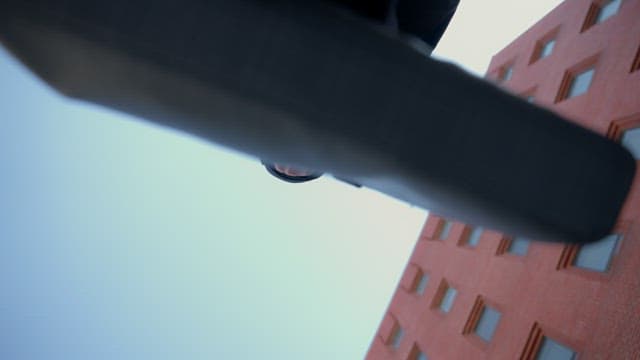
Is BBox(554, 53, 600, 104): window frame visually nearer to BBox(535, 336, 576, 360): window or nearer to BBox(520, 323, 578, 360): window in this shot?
BBox(520, 323, 578, 360): window

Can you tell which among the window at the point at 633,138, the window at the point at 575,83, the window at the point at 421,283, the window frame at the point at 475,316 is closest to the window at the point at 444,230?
the window at the point at 421,283

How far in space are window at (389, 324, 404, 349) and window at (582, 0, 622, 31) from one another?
33.4 feet

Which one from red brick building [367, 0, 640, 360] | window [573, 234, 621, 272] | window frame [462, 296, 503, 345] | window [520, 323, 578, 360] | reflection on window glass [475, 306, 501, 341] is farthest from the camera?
window frame [462, 296, 503, 345]

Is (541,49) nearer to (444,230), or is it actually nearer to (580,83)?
(580,83)

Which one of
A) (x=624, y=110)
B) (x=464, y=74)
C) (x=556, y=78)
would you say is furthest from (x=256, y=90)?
(x=556, y=78)

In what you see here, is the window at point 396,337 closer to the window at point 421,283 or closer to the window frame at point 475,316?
the window at point 421,283

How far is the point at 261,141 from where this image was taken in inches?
47.9

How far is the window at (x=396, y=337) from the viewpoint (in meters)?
15.9

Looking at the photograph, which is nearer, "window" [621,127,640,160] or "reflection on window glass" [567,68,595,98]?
"window" [621,127,640,160]

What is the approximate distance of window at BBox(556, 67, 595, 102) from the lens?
1070 centimetres

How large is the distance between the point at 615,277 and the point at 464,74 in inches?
289

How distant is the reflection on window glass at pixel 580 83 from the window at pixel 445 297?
565 centimetres

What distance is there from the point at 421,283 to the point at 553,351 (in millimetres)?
8161

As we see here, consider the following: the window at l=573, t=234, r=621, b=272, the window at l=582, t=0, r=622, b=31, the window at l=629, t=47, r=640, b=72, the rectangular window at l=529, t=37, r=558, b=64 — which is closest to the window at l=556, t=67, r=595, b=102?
the window at l=582, t=0, r=622, b=31
